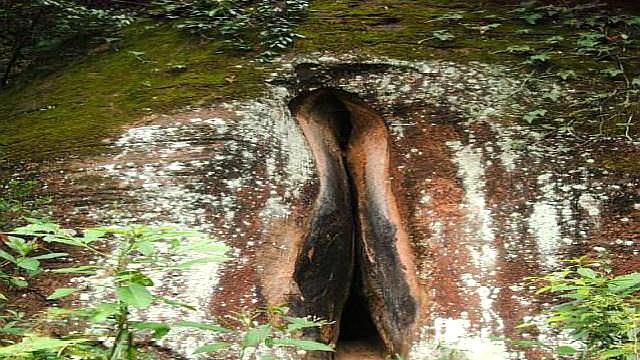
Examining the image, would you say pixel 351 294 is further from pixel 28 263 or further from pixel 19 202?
pixel 28 263

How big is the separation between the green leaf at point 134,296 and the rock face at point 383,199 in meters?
2.56

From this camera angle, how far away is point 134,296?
1850 millimetres

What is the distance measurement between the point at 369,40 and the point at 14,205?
3439 millimetres

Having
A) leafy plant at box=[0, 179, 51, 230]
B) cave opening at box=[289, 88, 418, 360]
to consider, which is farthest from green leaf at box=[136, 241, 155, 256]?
leafy plant at box=[0, 179, 51, 230]

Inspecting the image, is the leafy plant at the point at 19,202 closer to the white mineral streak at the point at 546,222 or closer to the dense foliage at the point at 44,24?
the dense foliage at the point at 44,24

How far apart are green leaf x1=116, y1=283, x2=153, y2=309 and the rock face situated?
2.56 meters

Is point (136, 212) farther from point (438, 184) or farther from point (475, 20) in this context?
point (475, 20)

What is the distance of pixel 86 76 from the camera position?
20.8 feet

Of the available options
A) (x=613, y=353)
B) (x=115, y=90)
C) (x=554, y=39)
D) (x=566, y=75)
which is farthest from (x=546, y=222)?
(x=115, y=90)

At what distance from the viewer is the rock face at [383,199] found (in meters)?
4.78

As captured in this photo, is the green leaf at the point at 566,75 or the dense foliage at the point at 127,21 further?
the dense foliage at the point at 127,21

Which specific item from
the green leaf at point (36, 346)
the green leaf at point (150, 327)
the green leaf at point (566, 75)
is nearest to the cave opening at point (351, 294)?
the green leaf at point (566, 75)

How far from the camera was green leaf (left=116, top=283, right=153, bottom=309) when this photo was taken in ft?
5.99

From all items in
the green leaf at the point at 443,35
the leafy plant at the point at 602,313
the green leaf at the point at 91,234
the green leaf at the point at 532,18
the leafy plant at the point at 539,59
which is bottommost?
the leafy plant at the point at 602,313
